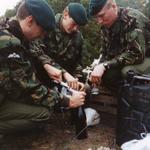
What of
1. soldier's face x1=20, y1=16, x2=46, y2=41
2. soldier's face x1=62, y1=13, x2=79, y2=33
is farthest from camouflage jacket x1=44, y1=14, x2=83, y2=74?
soldier's face x1=20, y1=16, x2=46, y2=41

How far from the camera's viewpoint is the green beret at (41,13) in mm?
3390

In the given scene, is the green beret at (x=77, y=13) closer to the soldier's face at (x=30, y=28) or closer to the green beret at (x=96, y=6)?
the green beret at (x=96, y=6)

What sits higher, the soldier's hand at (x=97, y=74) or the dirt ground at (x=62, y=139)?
the soldier's hand at (x=97, y=74)

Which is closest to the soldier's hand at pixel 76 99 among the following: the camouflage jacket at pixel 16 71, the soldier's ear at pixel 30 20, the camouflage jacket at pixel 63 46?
the camouflage jacket at pixel 16 71

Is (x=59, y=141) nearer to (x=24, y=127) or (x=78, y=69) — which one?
(x=24, y=127)

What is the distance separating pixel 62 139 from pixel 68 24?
1.32 m

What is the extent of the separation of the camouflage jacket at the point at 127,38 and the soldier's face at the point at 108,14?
0.10 meters

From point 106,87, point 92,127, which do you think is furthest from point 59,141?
point 106,87

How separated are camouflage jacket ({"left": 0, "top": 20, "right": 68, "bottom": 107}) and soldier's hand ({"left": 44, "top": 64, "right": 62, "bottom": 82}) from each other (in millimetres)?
532

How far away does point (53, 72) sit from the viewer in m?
4.39

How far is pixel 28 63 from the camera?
11.8 ft

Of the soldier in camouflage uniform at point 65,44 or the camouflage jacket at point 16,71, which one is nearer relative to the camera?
the camouflage jacket at point 16,71

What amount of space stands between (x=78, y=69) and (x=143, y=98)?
4.33ft

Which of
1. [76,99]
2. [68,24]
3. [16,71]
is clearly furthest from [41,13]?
[68,24]
